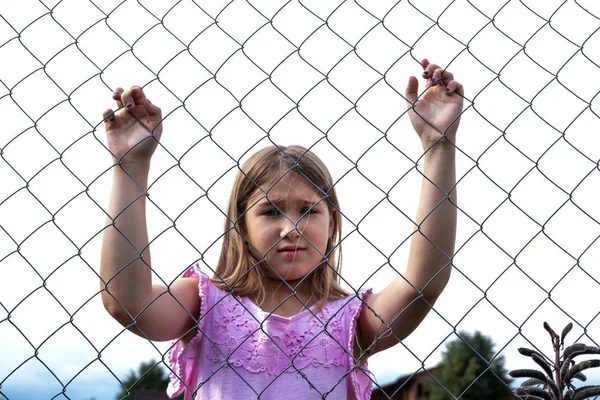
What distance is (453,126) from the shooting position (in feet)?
5.77

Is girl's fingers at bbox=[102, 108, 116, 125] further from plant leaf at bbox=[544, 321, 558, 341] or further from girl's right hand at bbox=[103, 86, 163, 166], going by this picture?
plant leaf at bbox=[544, 321, 558, 341]

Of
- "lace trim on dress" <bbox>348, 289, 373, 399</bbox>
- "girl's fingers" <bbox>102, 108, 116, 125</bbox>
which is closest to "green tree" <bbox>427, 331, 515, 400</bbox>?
"lace trim on dress" <bbox>348, 289, 373, 399</bbox>

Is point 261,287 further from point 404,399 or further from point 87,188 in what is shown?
point 404,399

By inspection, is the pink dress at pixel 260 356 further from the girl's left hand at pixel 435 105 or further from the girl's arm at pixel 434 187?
the girl's left hand at pixel 435 105

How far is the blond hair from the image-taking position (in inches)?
79.6

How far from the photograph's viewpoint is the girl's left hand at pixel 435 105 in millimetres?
1752

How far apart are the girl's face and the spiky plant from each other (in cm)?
63

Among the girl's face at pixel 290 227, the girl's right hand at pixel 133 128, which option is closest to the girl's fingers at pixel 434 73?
the girl's face at pixel 290 227

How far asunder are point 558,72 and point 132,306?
116cm

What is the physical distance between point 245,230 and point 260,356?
36 centimetres

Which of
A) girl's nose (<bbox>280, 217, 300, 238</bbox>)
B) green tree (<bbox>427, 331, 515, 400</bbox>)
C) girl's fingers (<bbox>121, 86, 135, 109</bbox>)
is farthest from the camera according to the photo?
green tree (<bbox>427, 331, 515, 400</bbox>)

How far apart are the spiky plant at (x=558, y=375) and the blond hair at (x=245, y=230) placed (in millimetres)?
630

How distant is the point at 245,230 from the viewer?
2049 mm

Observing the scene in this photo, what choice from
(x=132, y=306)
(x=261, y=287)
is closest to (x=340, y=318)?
(x=261, y=287)
